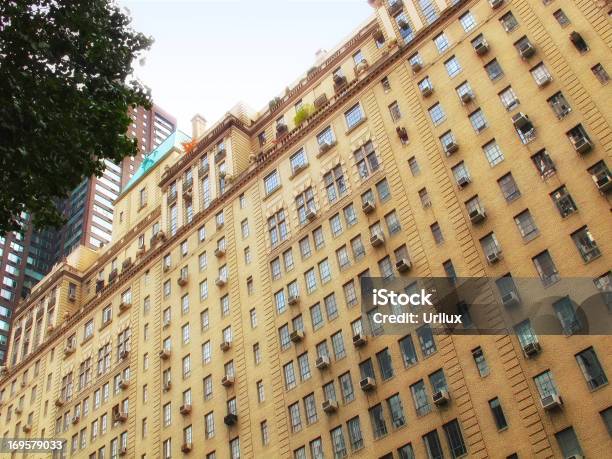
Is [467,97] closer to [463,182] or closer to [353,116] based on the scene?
[463,182]

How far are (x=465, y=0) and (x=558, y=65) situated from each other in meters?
11.1

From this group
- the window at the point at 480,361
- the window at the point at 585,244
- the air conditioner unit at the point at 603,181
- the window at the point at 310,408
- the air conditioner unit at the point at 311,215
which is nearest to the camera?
the window at the point at 585,244

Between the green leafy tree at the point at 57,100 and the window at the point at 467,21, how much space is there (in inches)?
1139

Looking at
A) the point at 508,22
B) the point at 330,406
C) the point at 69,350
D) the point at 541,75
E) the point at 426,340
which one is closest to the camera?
the point at 426,340

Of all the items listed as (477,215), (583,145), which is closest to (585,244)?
(583,145)

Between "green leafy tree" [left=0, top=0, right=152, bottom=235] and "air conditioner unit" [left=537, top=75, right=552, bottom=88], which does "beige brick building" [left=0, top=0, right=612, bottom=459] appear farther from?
"green leafy tree" [left=0, top=0, right=152, bottom=235]

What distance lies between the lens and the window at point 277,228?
54156mm

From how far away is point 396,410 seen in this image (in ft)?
131

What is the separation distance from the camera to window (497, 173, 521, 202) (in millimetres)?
40897

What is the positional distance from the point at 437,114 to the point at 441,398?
20.2m

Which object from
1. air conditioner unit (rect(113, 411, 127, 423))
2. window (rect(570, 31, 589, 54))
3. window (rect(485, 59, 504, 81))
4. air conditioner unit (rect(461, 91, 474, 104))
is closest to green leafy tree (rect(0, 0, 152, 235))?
air conditioner unit (rect(461, 91, 474, 104))

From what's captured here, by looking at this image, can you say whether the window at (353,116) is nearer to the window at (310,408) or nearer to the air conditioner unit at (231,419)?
the window at (310,408)

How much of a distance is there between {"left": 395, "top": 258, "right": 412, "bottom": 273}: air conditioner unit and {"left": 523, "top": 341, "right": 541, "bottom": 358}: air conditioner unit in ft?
31.7

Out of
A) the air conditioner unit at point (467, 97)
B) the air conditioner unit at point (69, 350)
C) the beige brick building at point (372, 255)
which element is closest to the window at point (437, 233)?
the beige brick building at point (372, 255)
